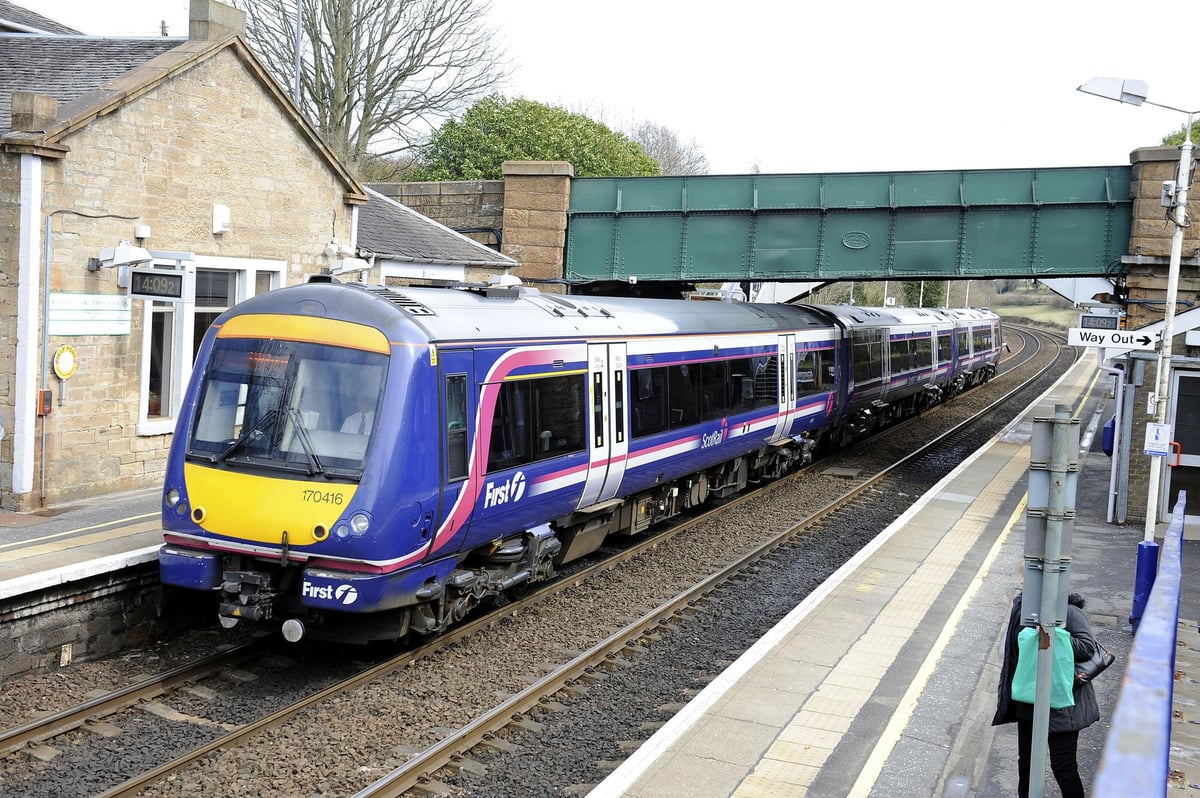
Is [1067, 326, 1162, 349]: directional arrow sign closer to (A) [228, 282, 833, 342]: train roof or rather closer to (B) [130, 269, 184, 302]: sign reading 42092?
(A) [228, 282, 833, 342]: train roof

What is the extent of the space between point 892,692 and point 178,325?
998 cm

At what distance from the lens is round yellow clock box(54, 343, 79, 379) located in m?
11.9

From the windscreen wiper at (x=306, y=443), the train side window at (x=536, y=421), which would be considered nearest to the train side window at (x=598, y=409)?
the train side window at (x=536, y=421)

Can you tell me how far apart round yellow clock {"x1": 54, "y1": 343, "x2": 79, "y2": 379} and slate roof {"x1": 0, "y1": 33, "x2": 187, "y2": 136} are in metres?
2.86

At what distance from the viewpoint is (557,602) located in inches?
425

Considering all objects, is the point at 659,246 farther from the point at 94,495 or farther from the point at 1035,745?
the point at 1035,745

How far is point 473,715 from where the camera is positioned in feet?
25.6

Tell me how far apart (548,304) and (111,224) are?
18.1 ft

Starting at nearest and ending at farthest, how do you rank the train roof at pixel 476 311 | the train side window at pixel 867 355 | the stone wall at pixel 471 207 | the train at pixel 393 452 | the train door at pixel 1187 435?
the train at pixel 393 452 → the train roof at pixel 476 311 → the train door at pixel 1187 435 → the train side window at pixel 867 355 → the stone wall at pixel 471 207

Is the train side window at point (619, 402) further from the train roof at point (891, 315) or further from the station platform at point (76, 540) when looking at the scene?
the train roof at point (891, 315)

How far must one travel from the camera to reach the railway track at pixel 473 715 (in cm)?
659

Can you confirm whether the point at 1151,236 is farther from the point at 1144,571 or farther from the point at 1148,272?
the point at 1144,571

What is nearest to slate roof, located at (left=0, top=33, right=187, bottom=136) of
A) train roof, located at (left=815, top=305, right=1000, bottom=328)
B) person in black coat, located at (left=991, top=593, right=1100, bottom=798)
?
person in black coat, located at (left=991, top=593, right=1100, bottom=798)

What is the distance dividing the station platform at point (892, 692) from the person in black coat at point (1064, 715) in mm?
545
